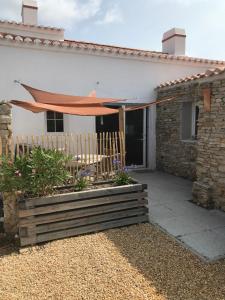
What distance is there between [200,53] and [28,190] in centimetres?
1495

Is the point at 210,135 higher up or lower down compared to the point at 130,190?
higher up

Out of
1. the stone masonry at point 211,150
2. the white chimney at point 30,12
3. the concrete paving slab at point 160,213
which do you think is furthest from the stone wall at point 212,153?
the white chimney at point 30,12

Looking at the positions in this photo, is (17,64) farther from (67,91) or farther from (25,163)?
(25,163)

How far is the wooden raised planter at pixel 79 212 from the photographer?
215 inches

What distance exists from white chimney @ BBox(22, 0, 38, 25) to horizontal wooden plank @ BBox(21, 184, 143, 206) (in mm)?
12109

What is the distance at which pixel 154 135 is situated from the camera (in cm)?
1279

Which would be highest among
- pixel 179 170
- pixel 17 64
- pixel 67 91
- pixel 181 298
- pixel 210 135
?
pixel 17 64

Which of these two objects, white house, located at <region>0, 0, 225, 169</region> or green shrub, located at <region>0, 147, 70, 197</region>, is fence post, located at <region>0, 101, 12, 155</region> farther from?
white house, located at <region>0, 0, 225, 169</region>

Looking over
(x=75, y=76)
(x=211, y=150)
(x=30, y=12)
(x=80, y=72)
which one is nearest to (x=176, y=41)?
(x=80, y=72)

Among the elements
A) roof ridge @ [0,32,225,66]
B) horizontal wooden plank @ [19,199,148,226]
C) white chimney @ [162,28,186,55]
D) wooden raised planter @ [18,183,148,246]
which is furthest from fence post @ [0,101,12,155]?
white chimney @ [162,28,186,55]

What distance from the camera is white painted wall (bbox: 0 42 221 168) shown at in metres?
9.91

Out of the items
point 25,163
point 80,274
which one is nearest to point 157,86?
point 25,163

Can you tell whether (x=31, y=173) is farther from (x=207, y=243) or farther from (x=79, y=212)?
(x=207, y=243)

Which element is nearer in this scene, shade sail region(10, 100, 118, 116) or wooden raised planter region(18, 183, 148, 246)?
wooden raised planter region(18, 183, 148, 246)
